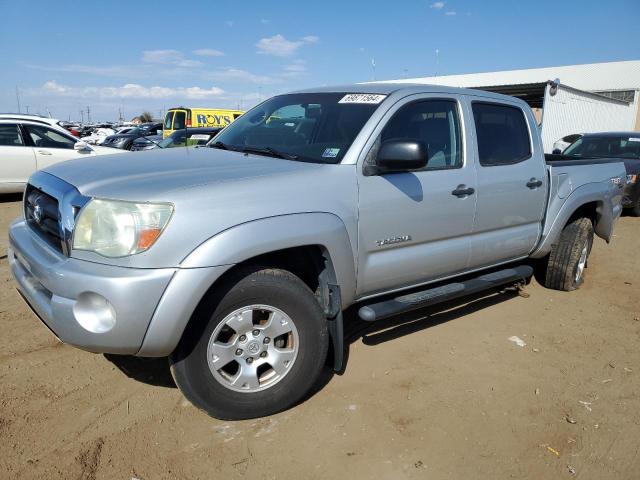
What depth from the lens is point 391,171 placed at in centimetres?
319

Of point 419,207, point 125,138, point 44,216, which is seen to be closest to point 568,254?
point 419,207

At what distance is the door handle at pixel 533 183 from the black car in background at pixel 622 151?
6080mm

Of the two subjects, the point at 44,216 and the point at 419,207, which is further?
the point at 419,207

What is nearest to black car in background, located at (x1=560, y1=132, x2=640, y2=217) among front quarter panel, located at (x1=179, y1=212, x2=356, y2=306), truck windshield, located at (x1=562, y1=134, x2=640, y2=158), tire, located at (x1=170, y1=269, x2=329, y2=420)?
truck windshield, located at (x1=562, y1=134, x2=640, y2=158)

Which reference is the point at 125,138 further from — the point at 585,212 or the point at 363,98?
the point at 363,98

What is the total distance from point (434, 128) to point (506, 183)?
0.78m

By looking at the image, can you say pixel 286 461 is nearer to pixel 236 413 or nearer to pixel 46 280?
pixel 236 413

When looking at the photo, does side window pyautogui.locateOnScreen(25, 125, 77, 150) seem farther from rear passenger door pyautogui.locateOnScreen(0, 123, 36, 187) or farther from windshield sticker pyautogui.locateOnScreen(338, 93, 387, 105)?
windshield sticker pyautogui.locateOnScreen(338, 93, 387, 105)

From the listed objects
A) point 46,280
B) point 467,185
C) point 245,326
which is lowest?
point 245,326

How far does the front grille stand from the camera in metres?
2.70

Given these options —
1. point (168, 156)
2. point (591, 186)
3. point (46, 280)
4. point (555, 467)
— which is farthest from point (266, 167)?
point (591, 186)

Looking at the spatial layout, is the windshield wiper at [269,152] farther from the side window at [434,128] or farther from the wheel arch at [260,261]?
the side window at [434,128]

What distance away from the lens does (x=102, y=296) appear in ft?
7.64

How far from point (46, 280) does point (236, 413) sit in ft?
3.88
